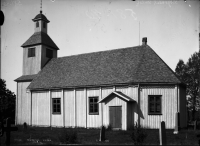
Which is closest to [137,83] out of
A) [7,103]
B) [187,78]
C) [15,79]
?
[15,79]

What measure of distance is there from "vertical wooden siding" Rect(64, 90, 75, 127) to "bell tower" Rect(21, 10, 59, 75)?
7.81 m

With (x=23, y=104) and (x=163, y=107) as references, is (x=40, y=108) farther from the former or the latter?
(x=163, y=107)

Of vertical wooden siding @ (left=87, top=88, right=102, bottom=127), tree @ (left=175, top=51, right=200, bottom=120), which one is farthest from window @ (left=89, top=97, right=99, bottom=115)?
tree @ (left=175, top=51, right=200, bottom=120)

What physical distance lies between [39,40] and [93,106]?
13.4m

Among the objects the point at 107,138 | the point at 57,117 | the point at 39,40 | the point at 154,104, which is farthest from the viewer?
the point at 39,40

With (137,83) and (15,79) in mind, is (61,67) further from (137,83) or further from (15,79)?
(137,83)

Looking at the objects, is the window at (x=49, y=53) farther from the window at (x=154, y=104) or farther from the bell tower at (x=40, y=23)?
the window at (x=154, y=104)

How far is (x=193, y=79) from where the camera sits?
47.1 m

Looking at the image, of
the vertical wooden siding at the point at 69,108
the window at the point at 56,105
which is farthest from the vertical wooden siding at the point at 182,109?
the window at the point at 56,105

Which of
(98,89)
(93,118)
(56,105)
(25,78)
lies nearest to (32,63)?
(25,78)

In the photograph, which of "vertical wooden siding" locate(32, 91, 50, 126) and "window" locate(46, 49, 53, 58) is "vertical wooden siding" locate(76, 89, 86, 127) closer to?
"vertical wooden siding" locate(32, 91, 50, 126)

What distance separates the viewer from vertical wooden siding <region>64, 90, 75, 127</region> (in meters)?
28.7

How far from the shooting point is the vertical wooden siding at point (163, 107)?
958 inches

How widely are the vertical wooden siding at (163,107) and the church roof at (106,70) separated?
889 mm
